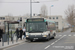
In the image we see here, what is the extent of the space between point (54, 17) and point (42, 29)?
84148 mm

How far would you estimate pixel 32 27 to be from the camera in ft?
70.1

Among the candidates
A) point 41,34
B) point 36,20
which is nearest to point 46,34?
point 41,34

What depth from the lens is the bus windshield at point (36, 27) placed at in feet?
68.9

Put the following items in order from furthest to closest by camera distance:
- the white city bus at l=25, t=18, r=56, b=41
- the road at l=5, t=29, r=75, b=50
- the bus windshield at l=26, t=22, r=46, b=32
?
the bus windshield at l=26, t=22, r=46, b=32, the white city bus at l=25, t=18, r=56, b=41, the road at l=5, t=29, r=75, b=50

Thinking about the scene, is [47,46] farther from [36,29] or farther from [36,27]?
[36,27]

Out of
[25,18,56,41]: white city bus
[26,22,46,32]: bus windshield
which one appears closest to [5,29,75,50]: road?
[25,18,56,41]: white city bus

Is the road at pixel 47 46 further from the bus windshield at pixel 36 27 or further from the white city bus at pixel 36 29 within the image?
the bus windshield at pixel 36 27

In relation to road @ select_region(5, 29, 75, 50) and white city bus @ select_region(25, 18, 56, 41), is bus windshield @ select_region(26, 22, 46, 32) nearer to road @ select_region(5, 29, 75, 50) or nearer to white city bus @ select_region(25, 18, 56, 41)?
white city bus @ select_region(25, 18, 56, 41)

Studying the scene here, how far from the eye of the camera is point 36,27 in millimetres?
21219

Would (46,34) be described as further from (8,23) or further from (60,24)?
(60,24)

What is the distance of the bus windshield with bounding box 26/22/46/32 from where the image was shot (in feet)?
68.9

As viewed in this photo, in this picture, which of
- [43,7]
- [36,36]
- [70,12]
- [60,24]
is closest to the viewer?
[36,36]

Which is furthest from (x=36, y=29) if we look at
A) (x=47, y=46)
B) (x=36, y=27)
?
(x=47, y=46)

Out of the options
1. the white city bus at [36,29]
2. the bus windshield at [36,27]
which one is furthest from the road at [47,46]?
the bus windshield at [36,27]
